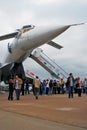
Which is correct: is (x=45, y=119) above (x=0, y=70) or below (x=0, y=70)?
below

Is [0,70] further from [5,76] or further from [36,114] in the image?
[36,114]

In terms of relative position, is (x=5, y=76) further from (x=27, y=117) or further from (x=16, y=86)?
(x=27, y=117)

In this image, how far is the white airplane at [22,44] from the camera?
21984 millimetres

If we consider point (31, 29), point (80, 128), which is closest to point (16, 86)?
point (31, 29)

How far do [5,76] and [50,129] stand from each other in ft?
66.8

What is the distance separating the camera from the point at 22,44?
2441 centimetres

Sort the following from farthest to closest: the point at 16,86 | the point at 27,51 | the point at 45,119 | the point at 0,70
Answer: the point at 0,70
the point at 27,51
the point at 16,86
the point at 45,119

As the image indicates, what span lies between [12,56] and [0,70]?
287 centimetres

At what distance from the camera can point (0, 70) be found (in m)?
29.5

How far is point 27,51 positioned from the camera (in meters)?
26.1

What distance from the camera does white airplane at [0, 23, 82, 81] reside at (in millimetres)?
21984

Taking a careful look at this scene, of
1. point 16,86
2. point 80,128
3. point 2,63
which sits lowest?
point 80,128

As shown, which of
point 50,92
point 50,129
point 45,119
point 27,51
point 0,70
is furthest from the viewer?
point 50,92

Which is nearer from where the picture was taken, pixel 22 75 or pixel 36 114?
pixel 36 114
